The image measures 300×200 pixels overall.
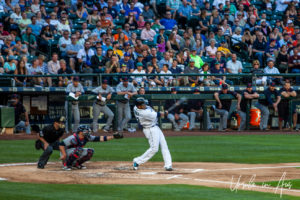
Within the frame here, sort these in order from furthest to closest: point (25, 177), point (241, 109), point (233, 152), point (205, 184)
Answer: point (241, 109), point (233, 152), point (25, 177), point (205, 184)

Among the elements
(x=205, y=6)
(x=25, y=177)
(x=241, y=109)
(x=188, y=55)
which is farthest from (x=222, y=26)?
(x=25, y=177)

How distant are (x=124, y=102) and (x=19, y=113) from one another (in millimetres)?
3634

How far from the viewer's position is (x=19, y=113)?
20.7 m

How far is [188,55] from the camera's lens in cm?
2345

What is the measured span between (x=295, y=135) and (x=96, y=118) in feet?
22.3

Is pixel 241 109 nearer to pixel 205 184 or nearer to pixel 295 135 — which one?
pixel 295 135

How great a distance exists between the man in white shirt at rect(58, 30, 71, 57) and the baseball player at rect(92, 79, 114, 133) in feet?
6.97

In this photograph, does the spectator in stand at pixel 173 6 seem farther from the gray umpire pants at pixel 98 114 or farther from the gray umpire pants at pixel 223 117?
the gray umpire pants at pixel 98 114

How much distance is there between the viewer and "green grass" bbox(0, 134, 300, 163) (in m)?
14.5

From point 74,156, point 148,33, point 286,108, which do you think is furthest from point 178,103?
point 74,156

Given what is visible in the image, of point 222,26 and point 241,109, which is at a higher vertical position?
point 222,26

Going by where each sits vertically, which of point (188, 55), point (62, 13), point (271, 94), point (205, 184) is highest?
point (62, 13)

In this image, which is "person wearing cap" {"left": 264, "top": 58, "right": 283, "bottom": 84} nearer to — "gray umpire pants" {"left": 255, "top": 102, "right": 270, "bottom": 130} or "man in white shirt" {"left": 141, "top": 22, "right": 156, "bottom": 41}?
"gray umpire pants" {"left": 255, "top": 102, "right": 270, "bottom": 130}

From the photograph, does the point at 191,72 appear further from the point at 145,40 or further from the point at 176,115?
the point at 145,40
